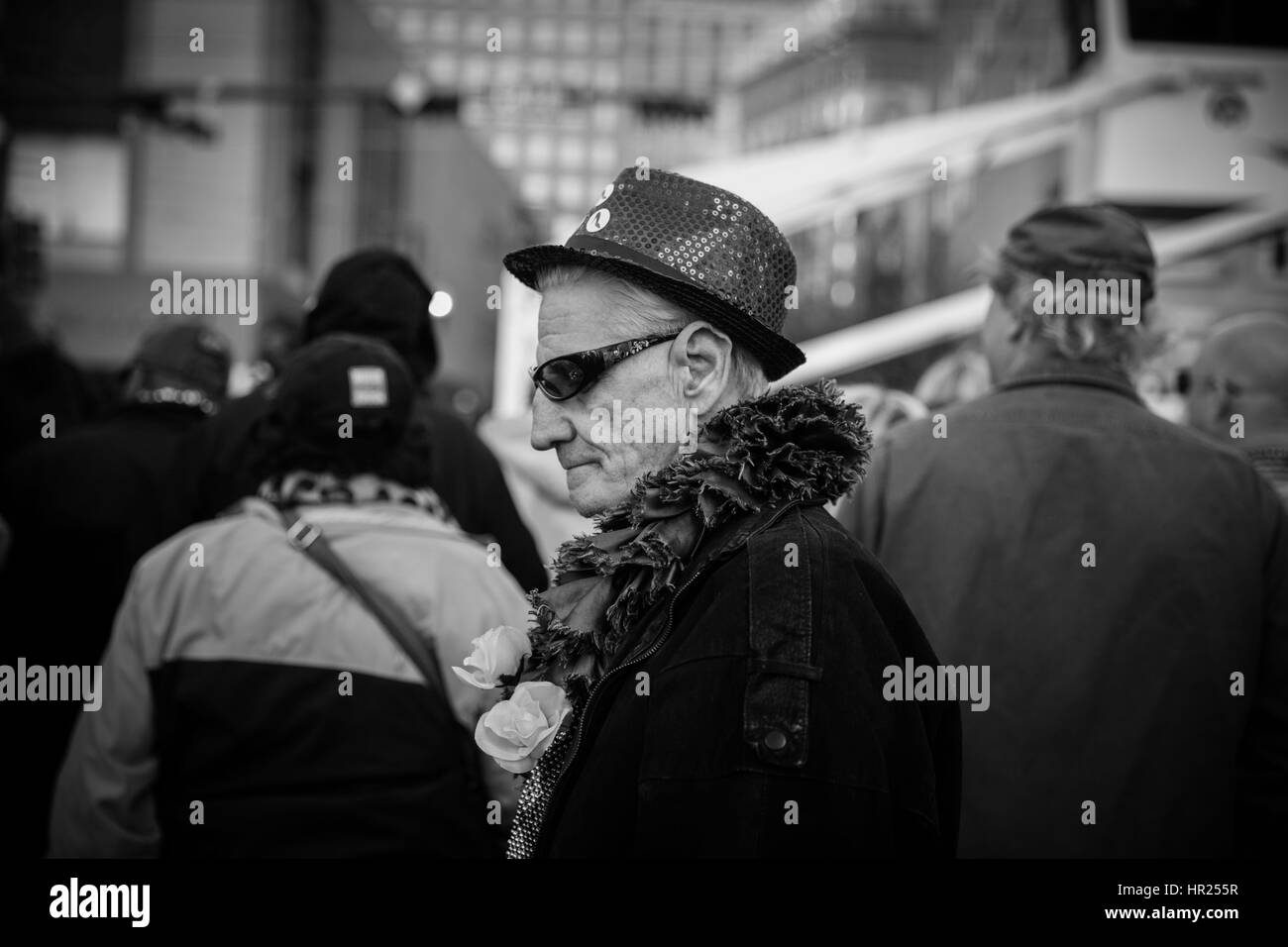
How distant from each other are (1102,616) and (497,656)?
60.9 inches

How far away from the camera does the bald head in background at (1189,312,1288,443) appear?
4.16m

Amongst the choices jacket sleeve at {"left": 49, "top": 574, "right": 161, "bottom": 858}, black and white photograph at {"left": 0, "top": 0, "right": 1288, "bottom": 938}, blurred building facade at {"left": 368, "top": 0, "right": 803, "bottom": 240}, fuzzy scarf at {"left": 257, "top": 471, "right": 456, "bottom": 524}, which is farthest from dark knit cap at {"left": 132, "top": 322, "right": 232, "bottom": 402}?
jacket sleeve at {"left": 49, "top": 574, "right": 161, "bottom": 858}

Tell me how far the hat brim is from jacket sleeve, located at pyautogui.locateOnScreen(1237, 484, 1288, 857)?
1.53 m

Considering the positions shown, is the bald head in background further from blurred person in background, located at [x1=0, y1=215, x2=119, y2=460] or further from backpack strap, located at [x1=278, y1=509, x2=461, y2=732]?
blurred person in background, located at [x1=0, y1=215, x2=119, y2=460]

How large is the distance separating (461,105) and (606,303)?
15370mm

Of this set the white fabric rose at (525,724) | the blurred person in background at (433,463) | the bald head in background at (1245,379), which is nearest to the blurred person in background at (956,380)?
the bald head in background at (1245,379)

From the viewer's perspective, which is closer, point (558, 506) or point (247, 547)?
point (247, 547)

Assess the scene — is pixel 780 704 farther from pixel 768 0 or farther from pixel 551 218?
pixel 551 218

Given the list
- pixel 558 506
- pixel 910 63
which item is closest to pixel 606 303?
pixel 558 506

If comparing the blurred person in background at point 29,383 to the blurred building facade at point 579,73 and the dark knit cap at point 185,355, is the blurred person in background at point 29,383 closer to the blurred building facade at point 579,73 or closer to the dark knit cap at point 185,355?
the dark knit cap at point 185,355

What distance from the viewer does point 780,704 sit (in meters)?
1.67

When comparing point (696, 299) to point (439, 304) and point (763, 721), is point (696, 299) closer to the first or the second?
point (763, 721)

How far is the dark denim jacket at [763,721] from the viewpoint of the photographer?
165cm
